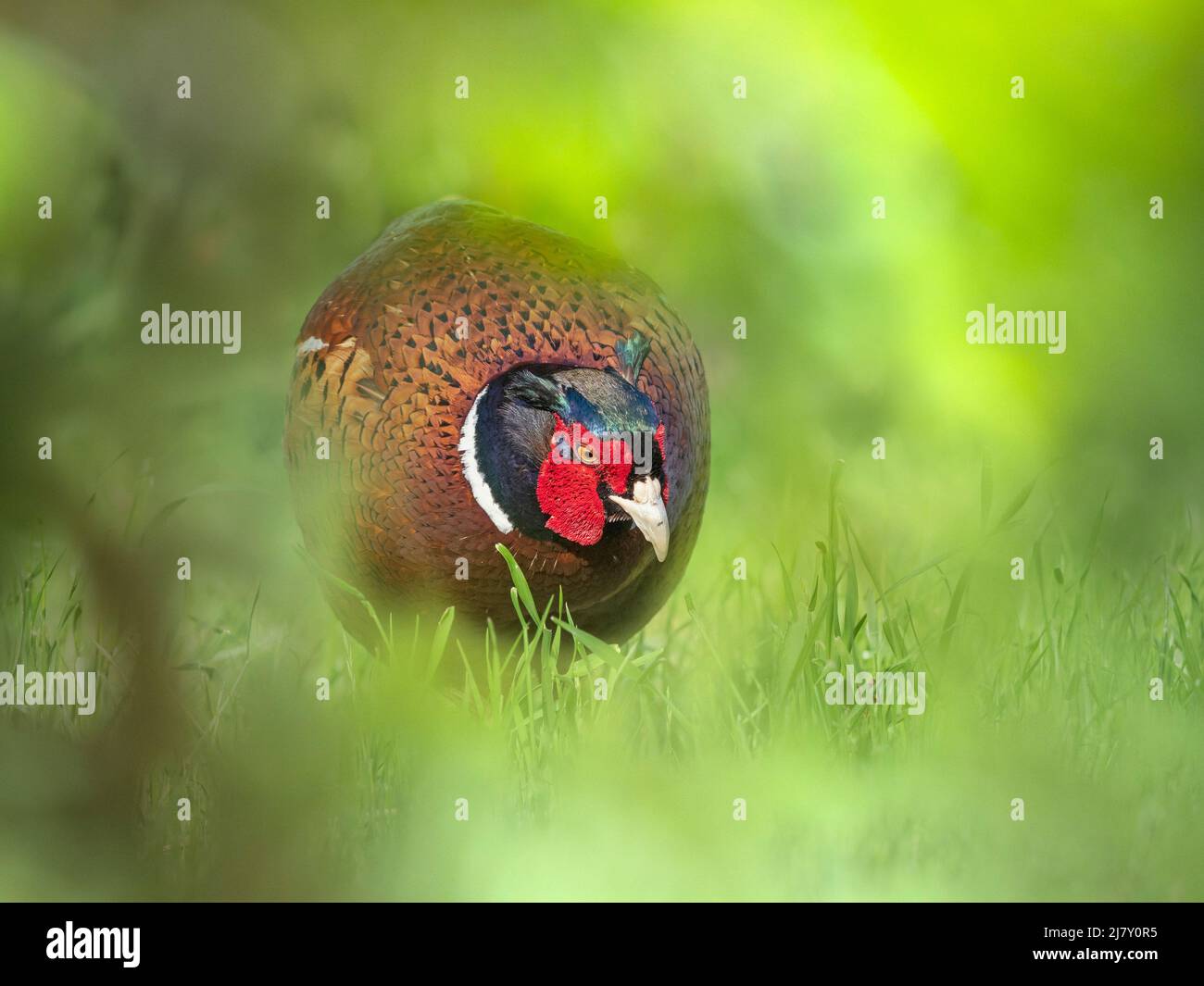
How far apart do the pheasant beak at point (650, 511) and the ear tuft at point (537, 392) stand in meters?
0.19

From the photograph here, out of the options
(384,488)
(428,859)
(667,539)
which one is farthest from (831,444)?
(428,859)

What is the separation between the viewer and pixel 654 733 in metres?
2.20

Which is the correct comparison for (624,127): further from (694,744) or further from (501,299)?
(694,744)

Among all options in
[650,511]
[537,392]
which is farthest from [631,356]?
[650,511]

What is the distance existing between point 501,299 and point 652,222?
32 centimetres

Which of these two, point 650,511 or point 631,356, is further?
point 631,356

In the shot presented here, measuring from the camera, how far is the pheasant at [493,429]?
2.21 metres

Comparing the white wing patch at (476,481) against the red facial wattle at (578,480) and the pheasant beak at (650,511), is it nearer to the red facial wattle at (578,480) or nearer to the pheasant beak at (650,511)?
the red facial wattle at (578,480)

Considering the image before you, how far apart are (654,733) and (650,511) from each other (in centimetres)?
38

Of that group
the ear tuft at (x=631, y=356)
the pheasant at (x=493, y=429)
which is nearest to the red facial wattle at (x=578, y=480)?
the pheasant at (x=493, y=429)

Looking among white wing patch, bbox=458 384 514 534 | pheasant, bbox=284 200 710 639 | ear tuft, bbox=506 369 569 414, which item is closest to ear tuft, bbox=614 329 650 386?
pheasant, bbox=284 200 710 639

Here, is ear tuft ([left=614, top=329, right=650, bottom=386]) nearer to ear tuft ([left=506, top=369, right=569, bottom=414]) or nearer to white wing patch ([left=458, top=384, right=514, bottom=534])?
ear tuft ([left=506, top=369, right=569, bottom=414])

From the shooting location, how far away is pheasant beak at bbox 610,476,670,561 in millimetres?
2156

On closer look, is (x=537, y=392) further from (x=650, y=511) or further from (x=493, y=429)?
(x=650, y=511)
